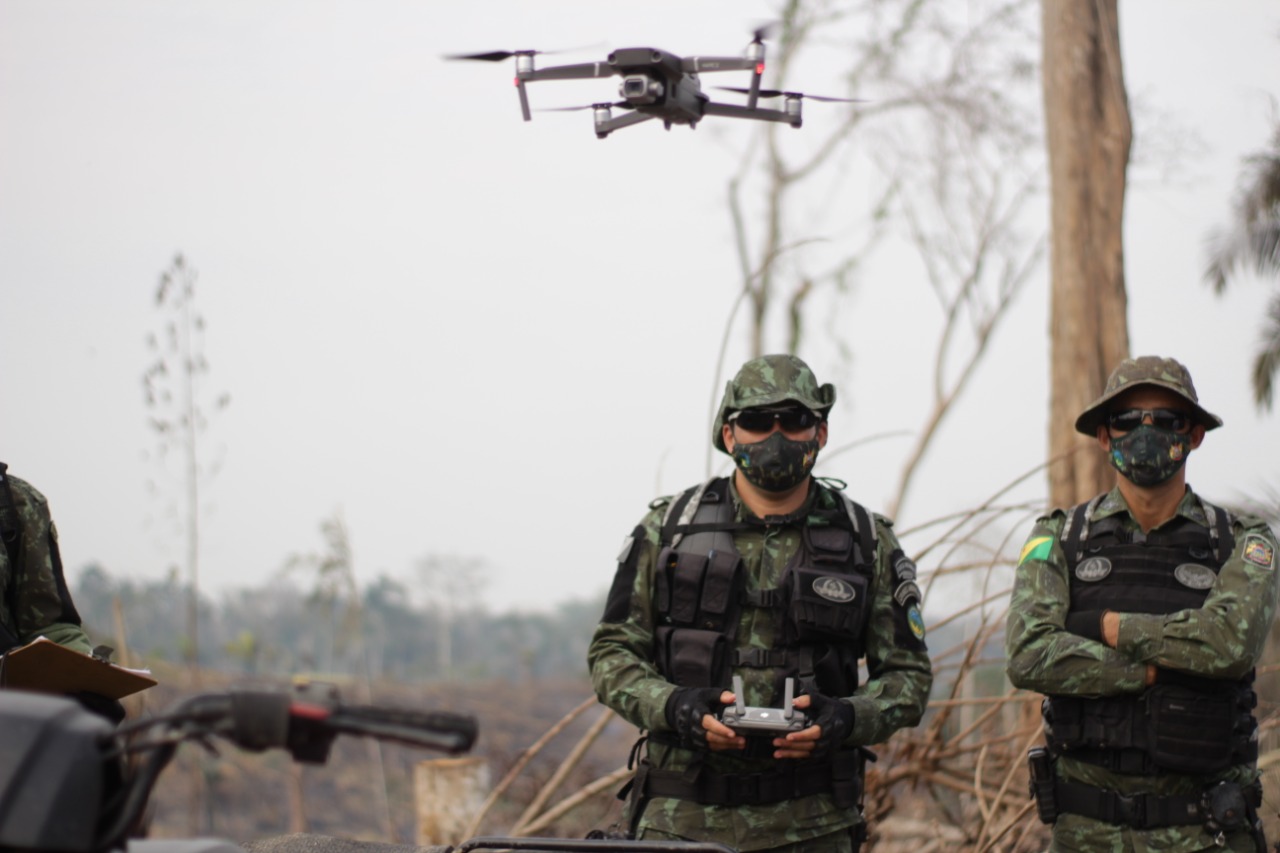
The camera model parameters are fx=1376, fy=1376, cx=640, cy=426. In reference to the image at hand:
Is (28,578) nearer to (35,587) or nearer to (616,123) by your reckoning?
(35,587)

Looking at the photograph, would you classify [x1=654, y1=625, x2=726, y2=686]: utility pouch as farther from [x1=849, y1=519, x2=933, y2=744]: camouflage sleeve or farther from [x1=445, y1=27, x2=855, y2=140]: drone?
[x1=445, y1=27, x2=855, y2=140]: drone

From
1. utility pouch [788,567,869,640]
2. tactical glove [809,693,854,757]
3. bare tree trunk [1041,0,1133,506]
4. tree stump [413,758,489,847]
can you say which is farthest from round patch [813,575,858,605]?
tree stump [413,758,489,847]

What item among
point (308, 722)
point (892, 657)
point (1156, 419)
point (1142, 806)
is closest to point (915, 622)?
point (892, 657)

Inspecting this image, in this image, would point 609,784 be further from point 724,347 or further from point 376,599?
point 376,599

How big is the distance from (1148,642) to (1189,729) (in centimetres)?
25

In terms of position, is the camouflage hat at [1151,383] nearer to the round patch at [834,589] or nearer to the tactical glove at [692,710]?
the round patch at [834,589]

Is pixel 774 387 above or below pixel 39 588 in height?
above

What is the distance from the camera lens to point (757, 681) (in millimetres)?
3645

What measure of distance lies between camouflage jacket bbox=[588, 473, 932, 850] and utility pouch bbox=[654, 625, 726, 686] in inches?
2.0

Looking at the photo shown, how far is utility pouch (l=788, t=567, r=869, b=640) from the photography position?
3615 mm

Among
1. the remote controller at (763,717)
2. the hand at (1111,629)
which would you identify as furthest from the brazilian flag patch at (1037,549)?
the remote controller at (763,717)

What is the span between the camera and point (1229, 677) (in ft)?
11.8

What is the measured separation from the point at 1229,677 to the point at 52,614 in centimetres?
330

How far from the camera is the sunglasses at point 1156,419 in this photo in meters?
3.72
